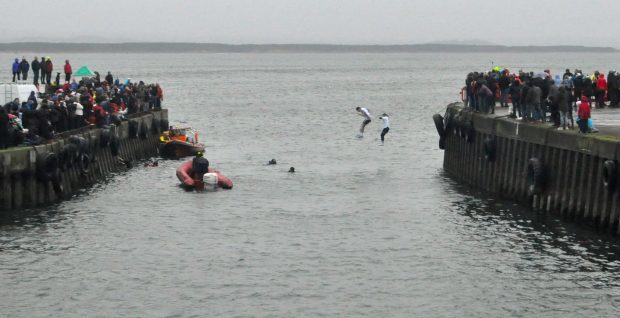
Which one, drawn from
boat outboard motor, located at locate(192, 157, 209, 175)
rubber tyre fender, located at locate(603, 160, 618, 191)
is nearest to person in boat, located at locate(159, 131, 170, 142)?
boat outboard motor, located at locate(192, 157, 209, 175)

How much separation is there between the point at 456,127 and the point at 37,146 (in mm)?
20036

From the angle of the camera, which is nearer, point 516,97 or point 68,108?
point 516,97

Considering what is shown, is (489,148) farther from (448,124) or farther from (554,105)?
(448,124)

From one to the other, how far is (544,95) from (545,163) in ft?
13.6

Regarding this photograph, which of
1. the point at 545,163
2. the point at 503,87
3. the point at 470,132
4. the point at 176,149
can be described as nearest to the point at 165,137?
the point at 176,149

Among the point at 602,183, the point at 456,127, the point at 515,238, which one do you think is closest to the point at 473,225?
the point at 515,238

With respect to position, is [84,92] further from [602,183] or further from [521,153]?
[602,183]

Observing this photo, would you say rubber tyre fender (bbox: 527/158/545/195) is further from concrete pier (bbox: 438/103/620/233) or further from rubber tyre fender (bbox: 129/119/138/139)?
rubber tyre fender (bbox: 129/119/138/139)

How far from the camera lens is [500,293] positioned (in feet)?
97.3

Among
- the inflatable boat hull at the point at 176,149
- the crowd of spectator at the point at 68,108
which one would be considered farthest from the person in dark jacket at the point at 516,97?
the inflatable boat hull at the point at 176,149

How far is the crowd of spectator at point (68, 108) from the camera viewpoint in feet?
132

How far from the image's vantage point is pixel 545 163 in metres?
38.7

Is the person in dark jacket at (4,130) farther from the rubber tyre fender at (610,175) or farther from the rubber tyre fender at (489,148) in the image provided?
the rubber tyre fender at (610,175)

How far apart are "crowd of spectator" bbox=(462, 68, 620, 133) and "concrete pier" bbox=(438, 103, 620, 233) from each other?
580mm
